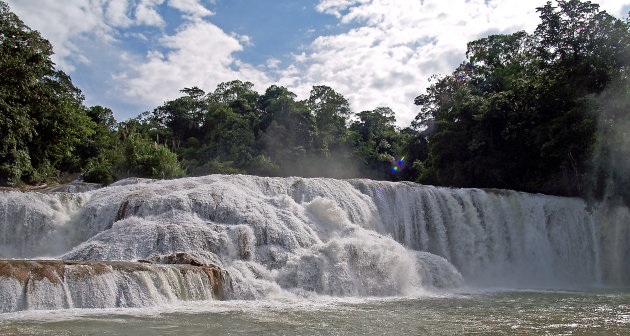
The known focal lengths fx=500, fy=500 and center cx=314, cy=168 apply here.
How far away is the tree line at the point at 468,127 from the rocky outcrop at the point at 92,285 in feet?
38.5

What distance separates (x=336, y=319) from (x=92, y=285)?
12.1 ft

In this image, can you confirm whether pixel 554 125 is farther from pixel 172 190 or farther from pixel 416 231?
pixel 172 190

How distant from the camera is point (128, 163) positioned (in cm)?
2222

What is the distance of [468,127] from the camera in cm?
2352

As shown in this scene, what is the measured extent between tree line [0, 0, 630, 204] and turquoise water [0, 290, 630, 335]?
976 centimetres

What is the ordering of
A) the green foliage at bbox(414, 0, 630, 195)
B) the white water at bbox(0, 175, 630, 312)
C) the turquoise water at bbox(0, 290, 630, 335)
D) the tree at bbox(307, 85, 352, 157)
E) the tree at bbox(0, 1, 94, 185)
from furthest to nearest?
the tree at bbox(307, 85, 352, 157), the green foliage at bbox(414, 0, 630, 195), the tree at bbox(0, 1, 94, 185), the white water at bbox(0, 175, 630, 312), the turquoise water at bbox(0, 290, 630, 335)

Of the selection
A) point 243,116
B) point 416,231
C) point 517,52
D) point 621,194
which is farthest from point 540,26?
point 243,116

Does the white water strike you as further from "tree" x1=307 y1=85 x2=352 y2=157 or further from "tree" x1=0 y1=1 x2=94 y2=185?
"tree" x1=307 y1=85 x2=352 y2=157

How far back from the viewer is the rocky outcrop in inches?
272

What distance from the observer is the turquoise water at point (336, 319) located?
20.5 ft

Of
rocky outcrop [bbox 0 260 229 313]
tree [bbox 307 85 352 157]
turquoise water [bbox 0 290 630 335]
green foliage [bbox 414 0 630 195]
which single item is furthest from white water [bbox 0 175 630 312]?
tree [bbox 307 85 352 157]

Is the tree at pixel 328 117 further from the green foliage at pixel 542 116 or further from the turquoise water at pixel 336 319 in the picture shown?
the turquoise water at pixel 336 319

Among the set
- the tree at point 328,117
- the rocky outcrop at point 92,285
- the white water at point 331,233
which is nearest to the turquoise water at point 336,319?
the rocky outcrop at point 92,285

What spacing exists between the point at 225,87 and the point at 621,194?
34019mm
